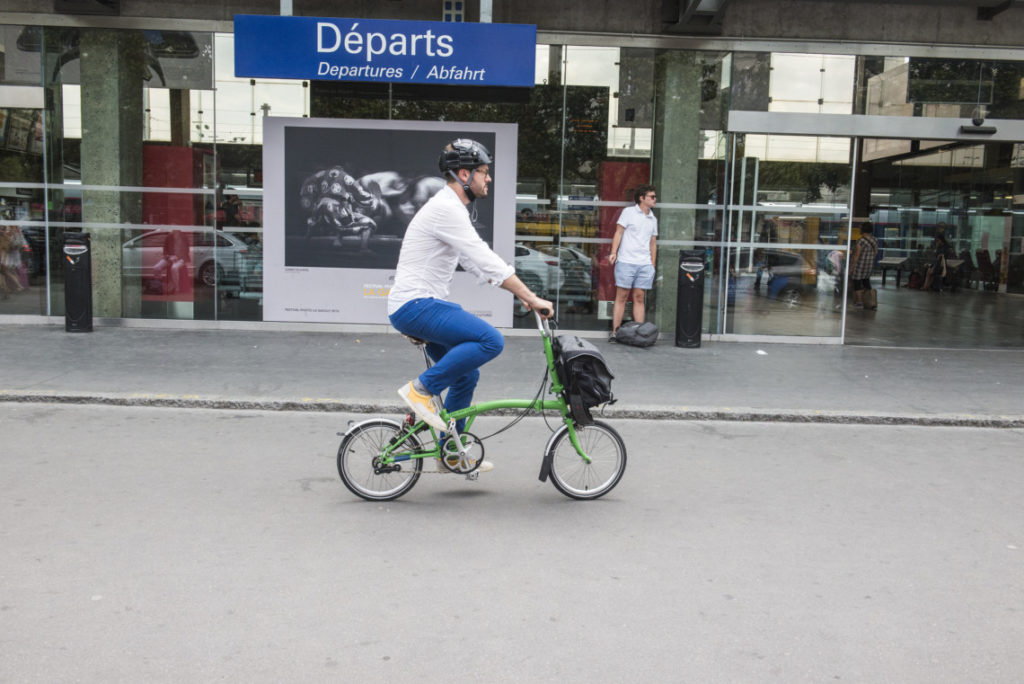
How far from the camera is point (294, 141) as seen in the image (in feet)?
40.5

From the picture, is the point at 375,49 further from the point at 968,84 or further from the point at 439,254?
the point at 968,84

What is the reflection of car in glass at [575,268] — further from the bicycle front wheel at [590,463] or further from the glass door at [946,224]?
the glass door at [946,224]

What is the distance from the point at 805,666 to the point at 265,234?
10304 mm

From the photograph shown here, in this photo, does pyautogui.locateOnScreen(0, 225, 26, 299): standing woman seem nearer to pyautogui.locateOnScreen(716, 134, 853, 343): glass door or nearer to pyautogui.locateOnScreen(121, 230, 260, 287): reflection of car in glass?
pyautogui.locateOnScreen(121, 230, 260, 287): reflection of car in glass

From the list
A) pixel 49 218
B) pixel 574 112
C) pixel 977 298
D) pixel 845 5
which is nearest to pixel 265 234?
pixel 49 218

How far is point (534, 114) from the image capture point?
1237 centimetres

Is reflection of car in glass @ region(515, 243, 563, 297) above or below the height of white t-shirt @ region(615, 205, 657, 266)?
below

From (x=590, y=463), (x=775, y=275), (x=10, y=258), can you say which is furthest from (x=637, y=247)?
(x=10, y=258)

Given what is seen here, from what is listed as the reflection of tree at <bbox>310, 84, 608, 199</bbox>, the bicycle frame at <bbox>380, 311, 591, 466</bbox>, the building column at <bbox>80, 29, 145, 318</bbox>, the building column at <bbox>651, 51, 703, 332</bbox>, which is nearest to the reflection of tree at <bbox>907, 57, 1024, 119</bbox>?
the building column at <bbox>651, 51, 703, 332</bbox>

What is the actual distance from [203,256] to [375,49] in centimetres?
374

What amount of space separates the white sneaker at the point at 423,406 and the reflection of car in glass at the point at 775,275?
8099 millimetres

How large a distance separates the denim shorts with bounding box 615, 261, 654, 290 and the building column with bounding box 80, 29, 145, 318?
21.3 feet

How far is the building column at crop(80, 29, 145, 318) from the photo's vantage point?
12234mm

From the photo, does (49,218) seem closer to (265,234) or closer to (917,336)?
(265,234)
